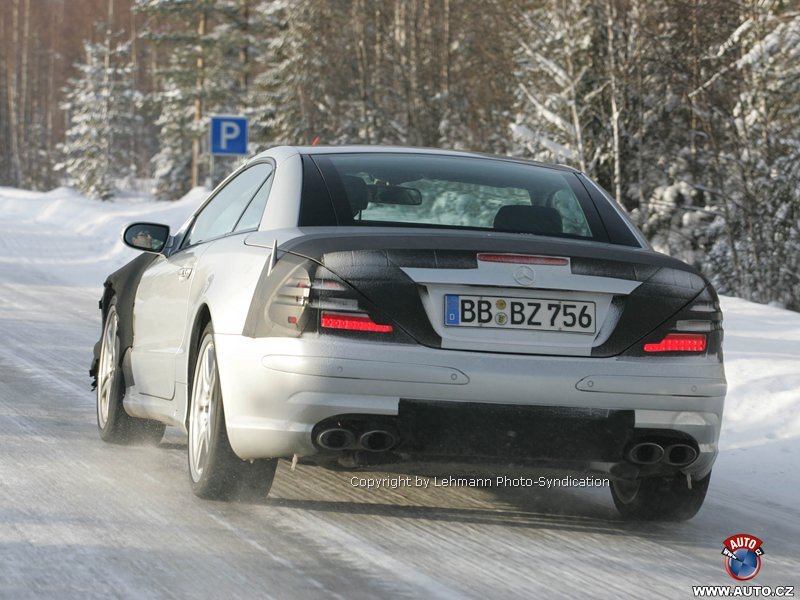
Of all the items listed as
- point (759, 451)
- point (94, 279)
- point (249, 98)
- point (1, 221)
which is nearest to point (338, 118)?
point (249, 98)

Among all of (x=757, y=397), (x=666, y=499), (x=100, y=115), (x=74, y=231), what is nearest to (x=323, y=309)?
(x=666, y=499)

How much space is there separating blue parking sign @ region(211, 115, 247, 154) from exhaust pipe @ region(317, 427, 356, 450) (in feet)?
53.4

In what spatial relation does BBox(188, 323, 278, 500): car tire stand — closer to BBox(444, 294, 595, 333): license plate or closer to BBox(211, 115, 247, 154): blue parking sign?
BBox(444, 294, 595, 333): license plate

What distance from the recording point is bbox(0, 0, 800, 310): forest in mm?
19969

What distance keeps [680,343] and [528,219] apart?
2.75ft

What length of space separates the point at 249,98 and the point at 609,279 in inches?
1826

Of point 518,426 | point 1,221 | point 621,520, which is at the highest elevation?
point 518,426

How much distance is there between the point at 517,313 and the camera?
4785mm

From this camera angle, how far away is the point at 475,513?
5.50 metres

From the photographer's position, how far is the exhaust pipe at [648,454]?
4.92 m

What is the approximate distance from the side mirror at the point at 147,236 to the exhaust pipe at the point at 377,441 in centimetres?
234

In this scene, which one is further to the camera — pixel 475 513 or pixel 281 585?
pixel 475 513

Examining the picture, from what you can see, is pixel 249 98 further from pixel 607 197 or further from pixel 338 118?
pixel 607 197

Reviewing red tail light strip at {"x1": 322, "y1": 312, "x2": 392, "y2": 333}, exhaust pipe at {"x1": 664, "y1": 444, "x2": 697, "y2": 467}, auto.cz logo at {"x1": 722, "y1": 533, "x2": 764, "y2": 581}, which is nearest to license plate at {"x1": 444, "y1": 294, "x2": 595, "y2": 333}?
red tail light strip at {"x1": 322, "y1": 312, "x2": 392, "y2": 333}
